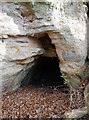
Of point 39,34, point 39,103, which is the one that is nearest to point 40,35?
point 39,34

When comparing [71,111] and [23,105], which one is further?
[23,105]

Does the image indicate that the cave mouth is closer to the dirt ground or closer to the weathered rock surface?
the dirt ground

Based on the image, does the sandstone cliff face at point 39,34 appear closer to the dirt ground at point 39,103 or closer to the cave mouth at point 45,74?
the dirt ground at point 39,103

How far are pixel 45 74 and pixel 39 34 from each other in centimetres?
185

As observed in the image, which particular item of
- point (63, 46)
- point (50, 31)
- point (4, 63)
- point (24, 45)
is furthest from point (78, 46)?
Result: point (4, 63)

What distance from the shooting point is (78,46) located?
14.3 feet

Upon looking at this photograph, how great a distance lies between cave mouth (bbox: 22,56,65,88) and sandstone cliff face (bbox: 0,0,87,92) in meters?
0.81

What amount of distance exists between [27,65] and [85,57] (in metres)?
0.96

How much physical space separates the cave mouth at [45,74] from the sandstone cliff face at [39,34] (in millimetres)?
809

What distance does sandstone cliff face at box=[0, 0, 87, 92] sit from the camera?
412 cm

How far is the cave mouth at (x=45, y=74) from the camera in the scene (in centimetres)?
542

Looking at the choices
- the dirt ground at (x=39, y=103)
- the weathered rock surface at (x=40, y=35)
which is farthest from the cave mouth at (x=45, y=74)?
the weathered rock surface at (x=40, y=35)

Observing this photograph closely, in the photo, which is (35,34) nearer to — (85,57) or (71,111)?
(85,57)

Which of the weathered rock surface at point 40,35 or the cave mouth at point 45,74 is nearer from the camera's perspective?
the weathered rock surface at point 40,35
